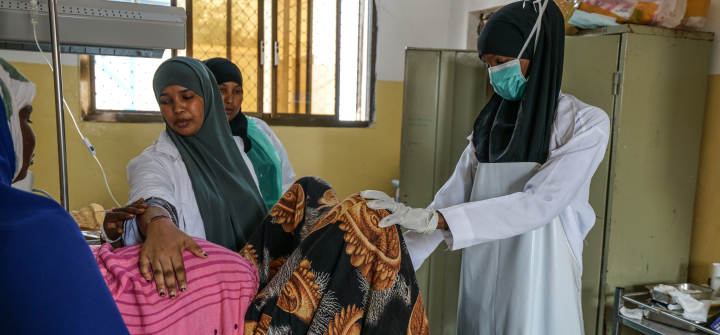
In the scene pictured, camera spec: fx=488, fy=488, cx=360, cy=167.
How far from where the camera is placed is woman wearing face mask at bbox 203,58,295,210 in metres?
2.10

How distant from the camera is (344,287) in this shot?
3.32 ft

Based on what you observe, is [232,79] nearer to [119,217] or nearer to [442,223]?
[119,217]

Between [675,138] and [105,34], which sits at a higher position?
[105,34]

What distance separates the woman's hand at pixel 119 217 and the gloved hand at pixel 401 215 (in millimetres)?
541

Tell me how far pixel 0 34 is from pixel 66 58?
2532 mm

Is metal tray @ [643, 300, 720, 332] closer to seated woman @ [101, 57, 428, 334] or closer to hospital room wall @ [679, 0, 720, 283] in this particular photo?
hospital room wall @ [679, 0, 720, 283]

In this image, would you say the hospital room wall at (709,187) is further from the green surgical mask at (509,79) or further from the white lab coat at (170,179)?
the white lab coat at (170,179)

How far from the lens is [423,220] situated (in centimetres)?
125

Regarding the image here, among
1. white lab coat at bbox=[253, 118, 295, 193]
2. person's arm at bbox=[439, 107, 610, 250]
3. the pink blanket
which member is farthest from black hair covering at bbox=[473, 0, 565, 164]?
white lab coat at bbox=[253, 118, 295, 193]

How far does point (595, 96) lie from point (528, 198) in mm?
933

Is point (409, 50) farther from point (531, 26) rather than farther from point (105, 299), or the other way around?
point (105, 299)

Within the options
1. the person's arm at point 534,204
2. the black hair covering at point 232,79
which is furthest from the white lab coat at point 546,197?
the black hair covering at point 232,79

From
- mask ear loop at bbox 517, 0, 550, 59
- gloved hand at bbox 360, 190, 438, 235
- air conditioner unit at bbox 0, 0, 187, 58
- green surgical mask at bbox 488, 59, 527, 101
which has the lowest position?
gloved hand at bbox 360, 190, 438, 235

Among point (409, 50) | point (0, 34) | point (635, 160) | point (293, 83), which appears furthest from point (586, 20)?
point (293, 83)
